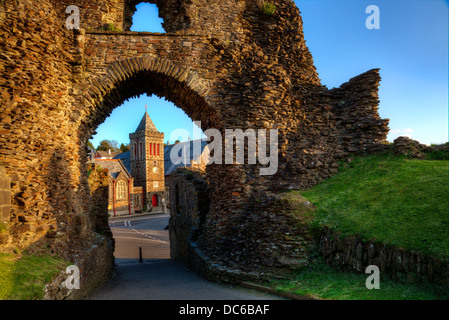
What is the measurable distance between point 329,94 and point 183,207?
28.4 feet

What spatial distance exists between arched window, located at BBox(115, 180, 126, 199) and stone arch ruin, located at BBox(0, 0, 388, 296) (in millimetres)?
38846

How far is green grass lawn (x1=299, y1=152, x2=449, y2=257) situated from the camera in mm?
5070

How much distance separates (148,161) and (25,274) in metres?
48.3

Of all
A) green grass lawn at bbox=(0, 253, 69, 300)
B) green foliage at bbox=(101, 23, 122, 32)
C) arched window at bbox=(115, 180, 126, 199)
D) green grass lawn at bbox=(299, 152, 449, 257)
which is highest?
green foliage at bbox=(101, 23, 122, 32)

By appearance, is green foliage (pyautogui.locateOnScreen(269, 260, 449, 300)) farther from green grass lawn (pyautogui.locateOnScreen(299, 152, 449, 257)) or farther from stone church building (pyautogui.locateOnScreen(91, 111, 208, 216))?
stone church building (pyautogui.locateOnScreen(91, 111, 208, 216))

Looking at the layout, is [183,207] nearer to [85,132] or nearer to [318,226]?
[85,132]

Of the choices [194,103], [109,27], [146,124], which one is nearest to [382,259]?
[194,103]

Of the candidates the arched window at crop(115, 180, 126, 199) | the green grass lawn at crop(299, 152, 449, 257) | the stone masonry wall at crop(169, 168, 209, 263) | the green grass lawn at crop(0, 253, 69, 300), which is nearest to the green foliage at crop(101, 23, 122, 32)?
the stone masonry wall at crop(169, 168, 209, 263)

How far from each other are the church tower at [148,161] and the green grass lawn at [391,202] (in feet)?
149

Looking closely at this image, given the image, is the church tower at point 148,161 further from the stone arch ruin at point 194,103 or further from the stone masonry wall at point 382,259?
the stone masonry wall at point 382,259

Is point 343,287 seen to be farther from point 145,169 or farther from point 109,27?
point 145,169

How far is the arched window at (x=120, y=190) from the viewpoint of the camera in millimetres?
45938

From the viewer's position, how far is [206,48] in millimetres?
9664

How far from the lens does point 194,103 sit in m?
10.2
